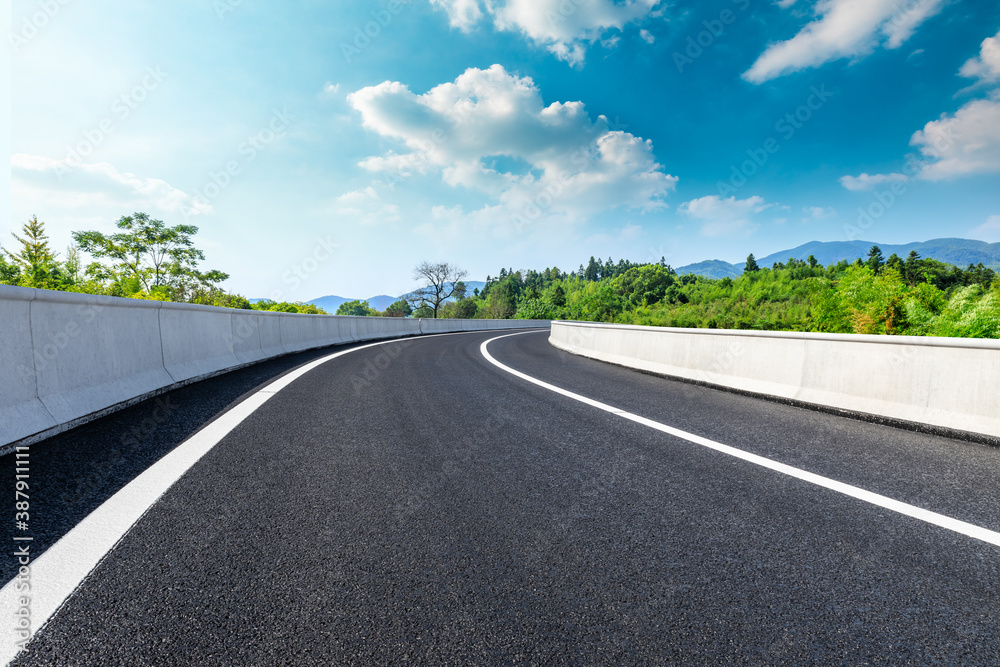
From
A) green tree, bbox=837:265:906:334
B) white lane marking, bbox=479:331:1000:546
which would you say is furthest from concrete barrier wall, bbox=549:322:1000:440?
green tree, bbox=837:265:906:334

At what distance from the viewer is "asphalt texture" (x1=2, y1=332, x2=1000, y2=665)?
1726mm

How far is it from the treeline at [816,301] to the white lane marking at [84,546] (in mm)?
21104

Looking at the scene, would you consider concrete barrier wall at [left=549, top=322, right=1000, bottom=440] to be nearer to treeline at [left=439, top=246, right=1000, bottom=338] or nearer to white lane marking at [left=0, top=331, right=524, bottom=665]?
white lane marking at [left=0, top=331, right=524, bottom=665]

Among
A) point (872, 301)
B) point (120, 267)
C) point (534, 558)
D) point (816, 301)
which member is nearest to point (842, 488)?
point (534, 558)

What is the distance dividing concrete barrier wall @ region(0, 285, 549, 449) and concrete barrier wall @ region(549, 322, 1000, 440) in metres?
8.15

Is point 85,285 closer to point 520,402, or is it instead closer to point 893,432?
point 520,402

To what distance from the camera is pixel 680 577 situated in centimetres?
219

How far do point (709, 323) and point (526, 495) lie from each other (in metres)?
63.4

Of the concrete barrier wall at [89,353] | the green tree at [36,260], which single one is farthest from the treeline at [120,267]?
the concrete barrier wall at [89,353]

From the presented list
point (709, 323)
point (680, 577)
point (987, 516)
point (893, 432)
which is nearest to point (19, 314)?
point (680, 577)

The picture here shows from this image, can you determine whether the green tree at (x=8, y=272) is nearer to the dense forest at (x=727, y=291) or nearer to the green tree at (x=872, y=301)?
the dense forest at (x=727, y=291)

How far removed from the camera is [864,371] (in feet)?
19.2

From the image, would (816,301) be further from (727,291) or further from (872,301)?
(727,291)

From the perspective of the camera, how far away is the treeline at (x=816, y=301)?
60.1 feet
